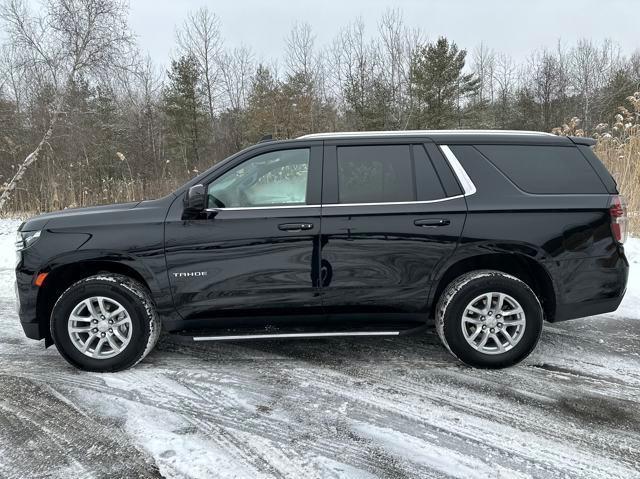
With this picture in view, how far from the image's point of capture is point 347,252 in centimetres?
341

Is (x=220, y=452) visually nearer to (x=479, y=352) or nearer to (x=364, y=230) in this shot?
(x=364, y=230)

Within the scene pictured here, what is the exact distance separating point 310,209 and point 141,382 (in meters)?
1.81

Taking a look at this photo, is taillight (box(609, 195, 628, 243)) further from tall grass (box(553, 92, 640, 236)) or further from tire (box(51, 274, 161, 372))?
tall grass (box(553, 92, 640, 236))

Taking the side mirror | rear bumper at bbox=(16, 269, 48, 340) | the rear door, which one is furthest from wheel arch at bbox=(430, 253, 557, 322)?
rear bumper at bbox=(16, 269, 48, 340)

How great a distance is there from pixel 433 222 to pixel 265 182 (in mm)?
1354

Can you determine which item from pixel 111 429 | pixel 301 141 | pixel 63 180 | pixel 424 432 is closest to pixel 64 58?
pixel 63 180

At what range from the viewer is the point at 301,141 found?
3613 millimetres

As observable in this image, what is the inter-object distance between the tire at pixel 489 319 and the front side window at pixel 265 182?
1.43 metres

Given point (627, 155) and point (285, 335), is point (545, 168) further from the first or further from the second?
point (627, 155)

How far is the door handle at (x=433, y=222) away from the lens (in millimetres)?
3396

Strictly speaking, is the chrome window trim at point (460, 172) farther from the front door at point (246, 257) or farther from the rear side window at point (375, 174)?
the front door at point (246, 257)

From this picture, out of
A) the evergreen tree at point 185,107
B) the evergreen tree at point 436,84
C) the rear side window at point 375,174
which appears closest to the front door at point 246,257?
the rear side window at point 375,174

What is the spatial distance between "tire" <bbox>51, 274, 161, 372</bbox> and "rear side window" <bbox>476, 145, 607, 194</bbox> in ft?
9.72

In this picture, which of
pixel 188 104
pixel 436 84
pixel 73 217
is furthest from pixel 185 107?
pixel 73 217
